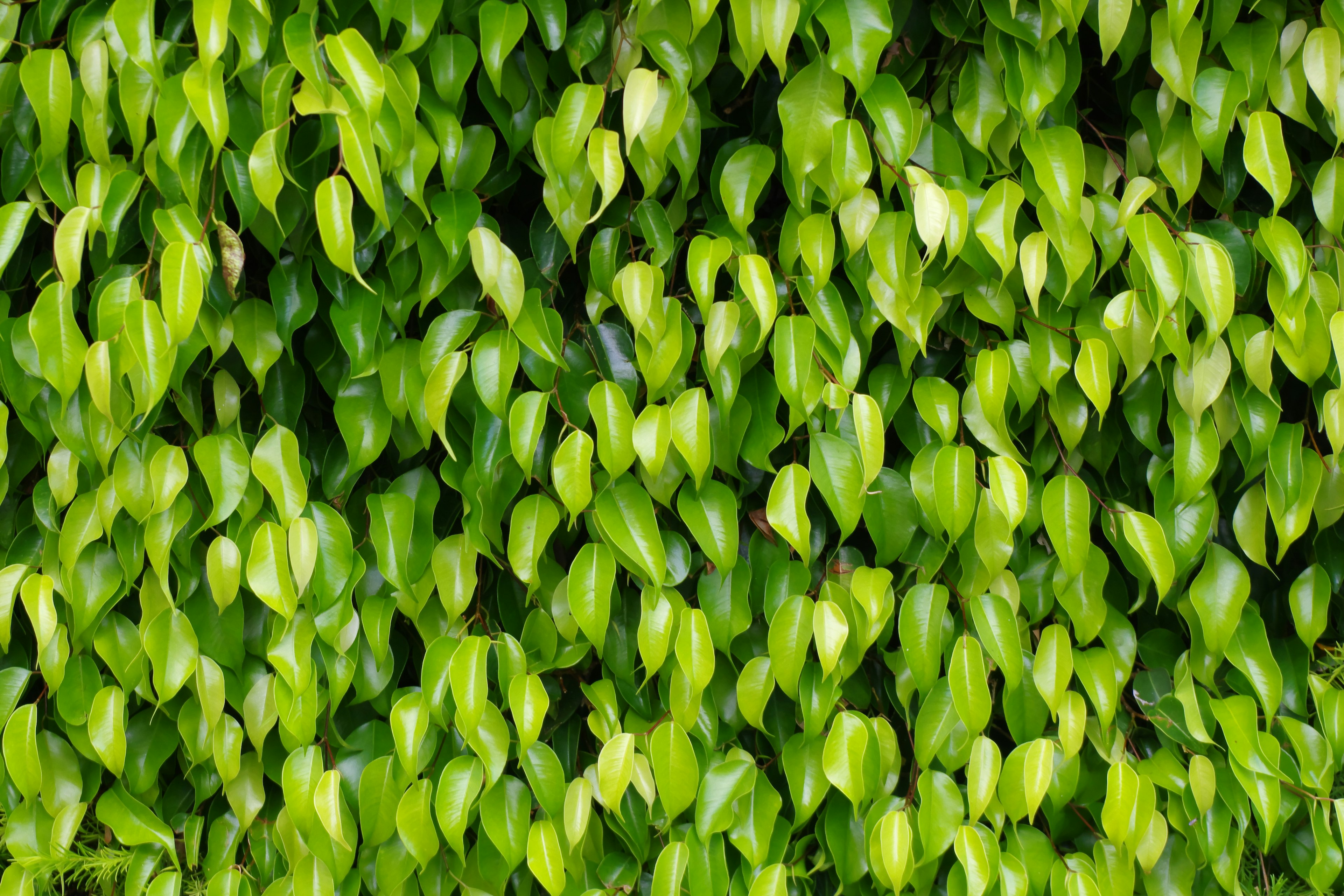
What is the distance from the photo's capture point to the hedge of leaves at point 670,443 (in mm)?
942

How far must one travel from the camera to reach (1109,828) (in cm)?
100

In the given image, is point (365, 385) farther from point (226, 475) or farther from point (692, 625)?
point (692, 625)

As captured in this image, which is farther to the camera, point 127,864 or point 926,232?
point 127,864

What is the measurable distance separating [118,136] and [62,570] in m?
0.48

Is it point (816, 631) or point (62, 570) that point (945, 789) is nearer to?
point (816, 631)

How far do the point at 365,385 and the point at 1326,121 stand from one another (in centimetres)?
110

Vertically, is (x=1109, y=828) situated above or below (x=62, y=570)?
below

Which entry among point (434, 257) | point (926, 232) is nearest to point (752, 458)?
point (926, 232)

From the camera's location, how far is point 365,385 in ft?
3.31

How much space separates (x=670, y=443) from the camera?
96 cm

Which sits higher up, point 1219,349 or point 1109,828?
point 1219,349

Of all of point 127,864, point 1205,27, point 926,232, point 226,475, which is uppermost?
point 1205,27

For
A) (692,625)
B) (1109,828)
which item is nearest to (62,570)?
(692,625)

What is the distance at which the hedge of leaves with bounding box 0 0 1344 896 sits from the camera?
94 centimetres
